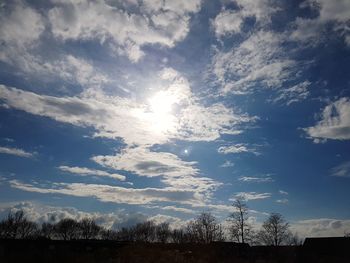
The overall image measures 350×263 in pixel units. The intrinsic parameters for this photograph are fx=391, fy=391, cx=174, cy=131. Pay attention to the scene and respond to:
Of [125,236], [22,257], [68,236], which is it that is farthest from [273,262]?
[68,236]

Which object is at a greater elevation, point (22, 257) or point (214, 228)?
point (214, 228)

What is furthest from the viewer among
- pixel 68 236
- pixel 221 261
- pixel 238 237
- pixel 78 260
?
pixel 68 236

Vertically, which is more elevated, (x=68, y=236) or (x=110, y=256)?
(x=68, y=236)

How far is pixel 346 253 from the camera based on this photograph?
206 feet

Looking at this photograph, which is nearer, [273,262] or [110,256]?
[110,256]

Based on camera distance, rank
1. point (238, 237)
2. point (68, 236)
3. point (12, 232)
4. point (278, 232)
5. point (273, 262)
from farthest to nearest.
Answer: point (68, 236) < point (12, 232) < point (278, 232) < point (238, 237) < point (273, 262)

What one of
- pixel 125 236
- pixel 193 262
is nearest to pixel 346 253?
pixel 193 262

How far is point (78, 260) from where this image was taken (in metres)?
27.1

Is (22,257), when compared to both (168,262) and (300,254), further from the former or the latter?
(300,254)

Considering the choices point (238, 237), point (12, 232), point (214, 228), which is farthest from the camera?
point (12, 232)

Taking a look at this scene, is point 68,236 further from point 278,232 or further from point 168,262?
point 168,262

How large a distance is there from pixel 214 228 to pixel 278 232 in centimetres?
3238

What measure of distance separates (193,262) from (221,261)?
6451mm

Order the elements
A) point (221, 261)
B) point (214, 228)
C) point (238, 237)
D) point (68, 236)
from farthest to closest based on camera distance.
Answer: point (68, 236) < point (238, 237) < point (214, 228) < point (221, 261)
